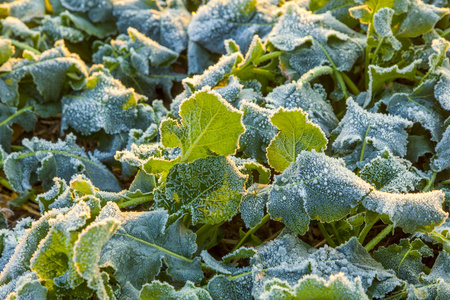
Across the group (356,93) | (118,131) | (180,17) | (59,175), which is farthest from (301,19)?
(59,175)

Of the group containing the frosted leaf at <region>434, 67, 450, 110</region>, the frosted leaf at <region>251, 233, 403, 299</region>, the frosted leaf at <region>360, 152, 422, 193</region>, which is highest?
the frosted leaf at <region>434, 67, 450, 110</region>

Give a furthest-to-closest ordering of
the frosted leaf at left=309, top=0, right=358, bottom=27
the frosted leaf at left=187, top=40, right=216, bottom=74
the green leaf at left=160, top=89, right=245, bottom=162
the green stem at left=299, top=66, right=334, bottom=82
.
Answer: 1. the frosted leaf at left=187, top=40, right=216, bottom=74
2. the frosted leaf at left=309, top=0, right=358, bottom=27
3. the green stem at left=299, top=66, right=334, bottom=82
4. the green leaf at left=160, top=89, right=245, bottom=162

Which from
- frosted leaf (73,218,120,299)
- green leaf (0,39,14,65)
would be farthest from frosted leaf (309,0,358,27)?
frosted leaf (73,218,120,299)

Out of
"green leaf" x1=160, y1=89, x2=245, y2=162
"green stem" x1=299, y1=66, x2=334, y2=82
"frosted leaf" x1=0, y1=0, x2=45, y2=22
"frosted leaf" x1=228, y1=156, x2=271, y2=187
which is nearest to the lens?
"green leaf" x1=160, y1=89, x2=245, y2=162

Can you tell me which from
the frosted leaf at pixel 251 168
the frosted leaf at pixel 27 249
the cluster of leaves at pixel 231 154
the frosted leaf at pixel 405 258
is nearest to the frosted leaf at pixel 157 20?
the cluster of leaves at pixel 231 154

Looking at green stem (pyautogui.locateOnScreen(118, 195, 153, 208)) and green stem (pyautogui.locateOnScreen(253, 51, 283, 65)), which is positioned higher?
green stem (pyautogui.locateOnScreen(253, 51, 283, 65))

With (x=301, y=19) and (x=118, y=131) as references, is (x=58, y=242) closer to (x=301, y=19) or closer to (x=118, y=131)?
(x=118, y=131)

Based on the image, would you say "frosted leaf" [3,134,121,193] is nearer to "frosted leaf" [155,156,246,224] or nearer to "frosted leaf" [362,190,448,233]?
"frosted leaf" [155,156,246,224]
